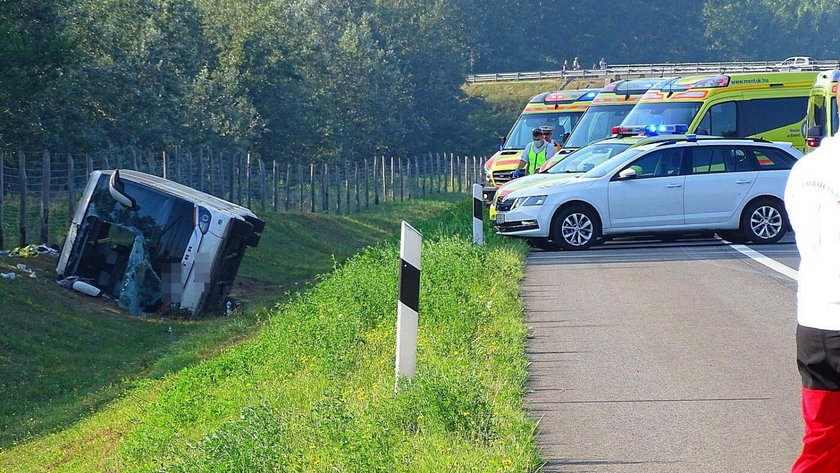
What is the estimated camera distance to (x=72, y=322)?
16.7 meters

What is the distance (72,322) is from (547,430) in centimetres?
1116

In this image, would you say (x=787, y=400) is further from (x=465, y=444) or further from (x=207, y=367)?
(x=207, y=367)

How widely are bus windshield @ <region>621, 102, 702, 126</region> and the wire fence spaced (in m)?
9.13

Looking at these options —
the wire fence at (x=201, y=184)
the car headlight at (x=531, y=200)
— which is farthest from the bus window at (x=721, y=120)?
the wire fence at (x=201, y=184)

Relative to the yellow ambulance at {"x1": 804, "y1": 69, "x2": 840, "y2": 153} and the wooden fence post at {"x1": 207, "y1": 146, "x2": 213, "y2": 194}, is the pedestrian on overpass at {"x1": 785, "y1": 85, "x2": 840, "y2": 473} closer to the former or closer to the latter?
the yellow ambulance at {"x1": 804, "y1": 69, "x2": 840, "y2": 153}

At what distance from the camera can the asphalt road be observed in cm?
641

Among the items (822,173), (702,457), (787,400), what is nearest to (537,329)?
(787,400)

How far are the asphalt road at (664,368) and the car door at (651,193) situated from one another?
111 inches

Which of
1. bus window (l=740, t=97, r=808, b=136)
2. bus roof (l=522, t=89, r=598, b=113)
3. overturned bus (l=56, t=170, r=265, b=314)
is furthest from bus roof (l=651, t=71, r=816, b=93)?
overturned bus (l=56, t=170, r=265, b=314)

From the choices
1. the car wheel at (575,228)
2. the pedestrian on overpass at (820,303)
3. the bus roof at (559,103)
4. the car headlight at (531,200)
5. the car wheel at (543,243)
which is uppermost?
the bus roof at (559,103)

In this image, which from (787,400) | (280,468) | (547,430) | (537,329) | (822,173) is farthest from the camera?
(537,329)

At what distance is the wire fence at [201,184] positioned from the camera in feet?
66.6

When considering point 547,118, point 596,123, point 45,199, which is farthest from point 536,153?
point 45,199

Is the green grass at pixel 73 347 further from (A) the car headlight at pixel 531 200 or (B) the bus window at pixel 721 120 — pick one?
(B) the bus window at pixel 721 120
